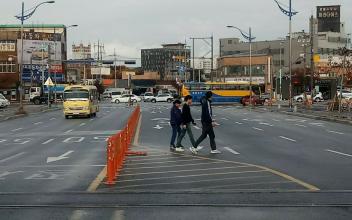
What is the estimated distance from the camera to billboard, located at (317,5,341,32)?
6310 inches

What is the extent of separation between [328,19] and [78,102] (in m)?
130

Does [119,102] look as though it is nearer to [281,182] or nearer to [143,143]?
[143,143]

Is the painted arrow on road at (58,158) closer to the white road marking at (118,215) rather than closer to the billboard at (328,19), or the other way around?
the white road marking at (118,215)

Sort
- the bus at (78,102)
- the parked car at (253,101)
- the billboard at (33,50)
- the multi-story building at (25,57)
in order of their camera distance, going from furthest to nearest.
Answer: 1. the billboard at (33,50)
2. the multi-story building at (25,57)
3. the parked car at (253,101)
4. the bus at (78,102)

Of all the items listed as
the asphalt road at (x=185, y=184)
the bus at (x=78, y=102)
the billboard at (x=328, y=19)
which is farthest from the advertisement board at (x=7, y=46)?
the asphalt road at (x=185, y=184)

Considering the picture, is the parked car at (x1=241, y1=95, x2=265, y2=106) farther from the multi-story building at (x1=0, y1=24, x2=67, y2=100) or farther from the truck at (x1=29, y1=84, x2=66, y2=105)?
the multi-story building at (x1=0, y1=24, x2=67, y2=100)

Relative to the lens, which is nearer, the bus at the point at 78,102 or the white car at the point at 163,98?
the bus at the point at 78,102

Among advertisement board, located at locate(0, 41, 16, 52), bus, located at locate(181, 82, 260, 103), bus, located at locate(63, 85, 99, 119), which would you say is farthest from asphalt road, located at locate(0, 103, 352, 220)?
advertisement board, located at locate(0, 41, 16, 52)

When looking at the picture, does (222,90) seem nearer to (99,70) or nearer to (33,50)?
(33,50)

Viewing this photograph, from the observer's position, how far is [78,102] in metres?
46.3

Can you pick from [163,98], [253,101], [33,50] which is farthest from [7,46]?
[253,101]

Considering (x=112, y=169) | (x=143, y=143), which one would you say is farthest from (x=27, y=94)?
(x=112, y=169)

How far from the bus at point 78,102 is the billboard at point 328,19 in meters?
123

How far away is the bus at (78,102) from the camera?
151 feet
